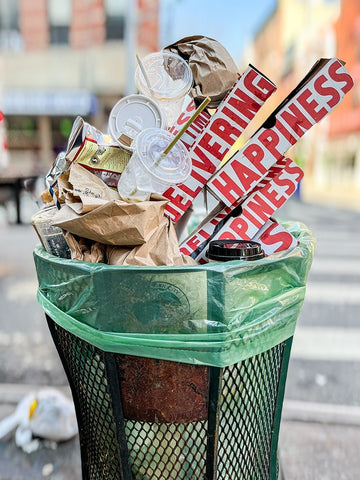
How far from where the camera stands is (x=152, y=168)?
1.05 m

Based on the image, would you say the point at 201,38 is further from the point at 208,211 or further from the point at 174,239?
the point at 174,239

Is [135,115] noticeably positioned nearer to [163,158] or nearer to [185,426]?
[163,158]

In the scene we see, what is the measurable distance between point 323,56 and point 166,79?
20240 mm

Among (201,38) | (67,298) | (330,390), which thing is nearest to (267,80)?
(201,38)

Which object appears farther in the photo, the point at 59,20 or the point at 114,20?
the point at 59,20

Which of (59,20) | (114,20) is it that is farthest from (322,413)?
(59,20)

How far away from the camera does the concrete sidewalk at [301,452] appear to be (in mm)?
1702

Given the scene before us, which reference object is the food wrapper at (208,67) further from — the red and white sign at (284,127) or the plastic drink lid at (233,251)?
the plastic drink lid at (233,251)

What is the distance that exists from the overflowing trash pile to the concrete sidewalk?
1.06m

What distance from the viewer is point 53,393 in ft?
6.31

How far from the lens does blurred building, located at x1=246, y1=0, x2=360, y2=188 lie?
1978 centimetres

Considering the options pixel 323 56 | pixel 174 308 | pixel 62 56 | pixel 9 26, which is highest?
pixel 9 26

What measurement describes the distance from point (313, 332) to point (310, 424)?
4.07 feet

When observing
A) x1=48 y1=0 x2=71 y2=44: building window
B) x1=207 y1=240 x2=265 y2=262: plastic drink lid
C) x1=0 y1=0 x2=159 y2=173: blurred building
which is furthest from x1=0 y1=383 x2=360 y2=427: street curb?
x1=48 y1=0 x2=71 y2=44: building window
